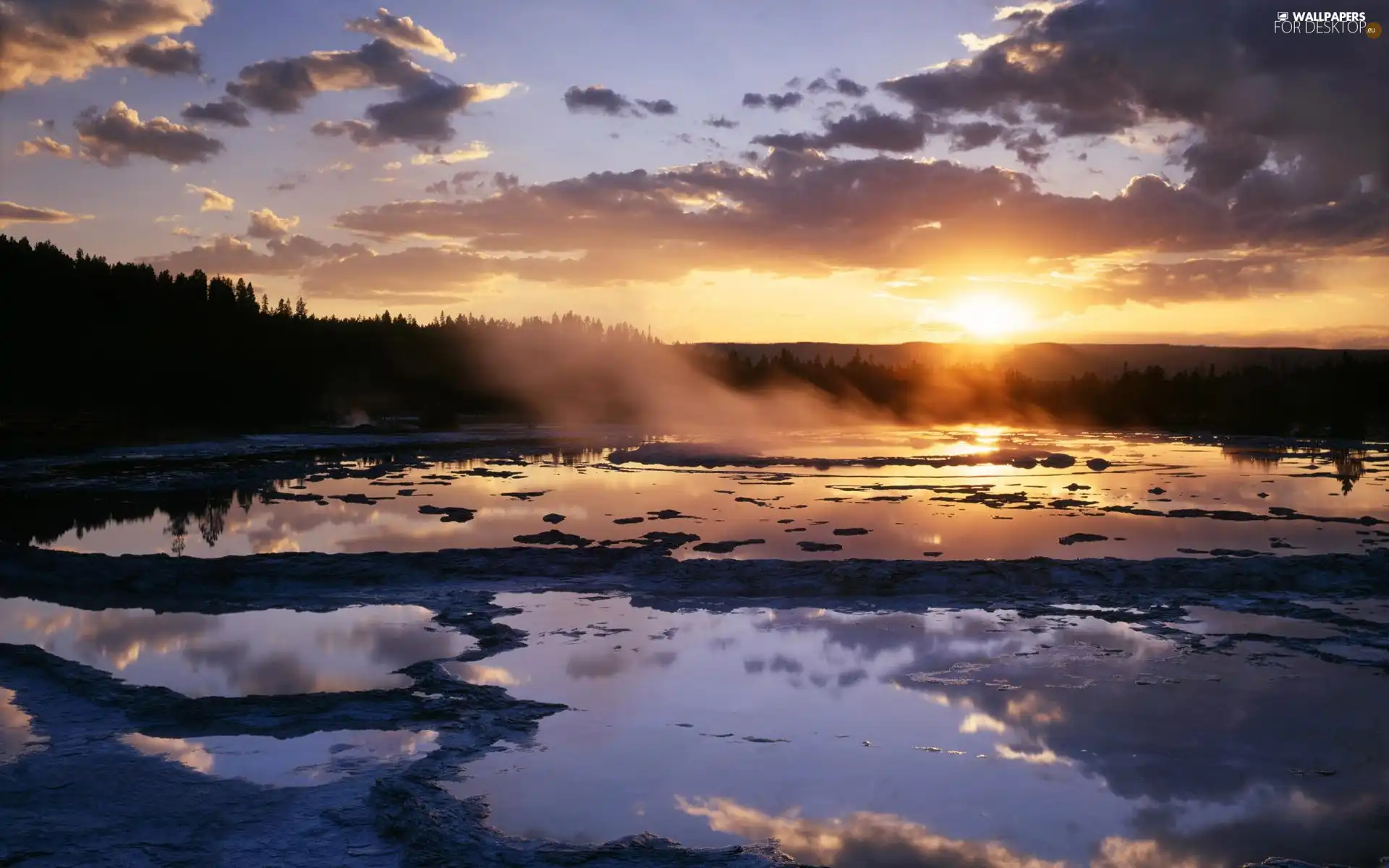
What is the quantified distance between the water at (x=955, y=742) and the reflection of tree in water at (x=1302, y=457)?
2523 centimetres

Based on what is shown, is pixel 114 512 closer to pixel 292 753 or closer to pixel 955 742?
pixel 292 753

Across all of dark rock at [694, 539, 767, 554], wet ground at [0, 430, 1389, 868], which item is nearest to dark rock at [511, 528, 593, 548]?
wet ground at [0, 430, 1389, 868]

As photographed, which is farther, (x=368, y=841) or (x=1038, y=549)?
(x=1038, y=549)

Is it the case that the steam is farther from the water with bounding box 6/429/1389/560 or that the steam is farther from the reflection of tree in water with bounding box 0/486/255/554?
the reflection of tree in water with bounding box 0/486/255/554

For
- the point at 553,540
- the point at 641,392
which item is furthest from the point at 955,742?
the point at 641,392

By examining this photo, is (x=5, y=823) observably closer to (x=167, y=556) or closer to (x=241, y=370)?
(x=167, y=556)

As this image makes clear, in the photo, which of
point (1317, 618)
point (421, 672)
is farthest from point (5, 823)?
point (1317, 618)

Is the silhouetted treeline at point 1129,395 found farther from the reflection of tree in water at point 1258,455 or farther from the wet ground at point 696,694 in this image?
the wet ground at point 696,694

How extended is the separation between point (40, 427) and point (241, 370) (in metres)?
26.8

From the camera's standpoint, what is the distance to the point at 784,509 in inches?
973

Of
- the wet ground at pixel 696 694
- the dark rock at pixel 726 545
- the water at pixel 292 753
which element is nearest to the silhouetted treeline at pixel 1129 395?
the dark rock at pixel 726 545

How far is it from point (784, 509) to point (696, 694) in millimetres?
14806

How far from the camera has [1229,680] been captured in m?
10.5

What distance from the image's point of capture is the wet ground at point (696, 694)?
702 cm
